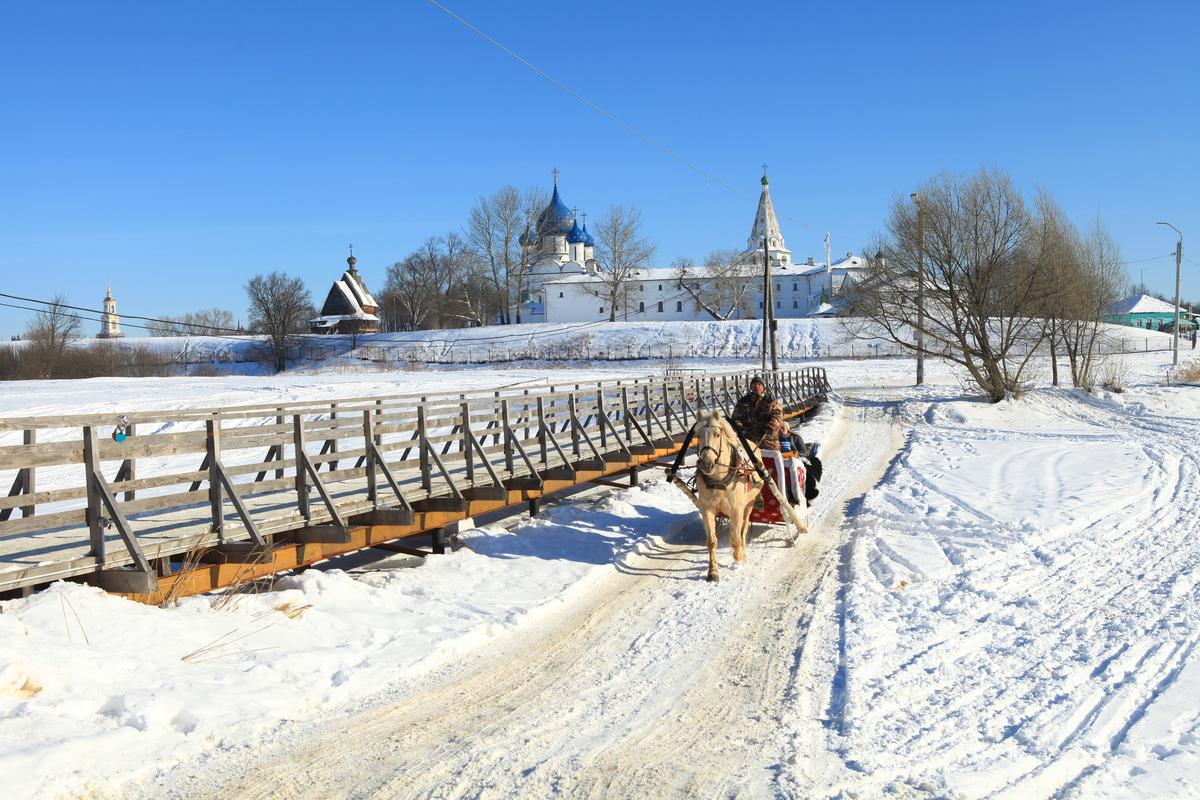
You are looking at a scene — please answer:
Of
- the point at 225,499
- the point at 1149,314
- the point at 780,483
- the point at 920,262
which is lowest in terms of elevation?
the point at 780,483

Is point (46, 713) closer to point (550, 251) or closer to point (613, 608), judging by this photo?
point (613, 608)

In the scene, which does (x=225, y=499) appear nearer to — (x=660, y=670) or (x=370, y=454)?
(x=370, y=454)

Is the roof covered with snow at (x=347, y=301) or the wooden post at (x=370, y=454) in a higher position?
the roof covered with snow at (x=347, y=301)

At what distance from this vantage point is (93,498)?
6.88m

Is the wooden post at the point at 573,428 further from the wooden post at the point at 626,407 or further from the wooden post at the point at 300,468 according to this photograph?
the wooden post at the point at 300,468

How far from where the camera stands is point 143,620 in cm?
671

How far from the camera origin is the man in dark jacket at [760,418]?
1159cm

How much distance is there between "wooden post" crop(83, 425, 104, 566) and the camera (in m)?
6.79

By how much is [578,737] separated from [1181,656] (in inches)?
176

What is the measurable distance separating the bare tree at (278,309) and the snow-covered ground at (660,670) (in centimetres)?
8100

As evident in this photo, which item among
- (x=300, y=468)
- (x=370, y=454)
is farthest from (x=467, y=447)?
(x=300, y=468)

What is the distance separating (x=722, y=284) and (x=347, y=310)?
45.3 metres

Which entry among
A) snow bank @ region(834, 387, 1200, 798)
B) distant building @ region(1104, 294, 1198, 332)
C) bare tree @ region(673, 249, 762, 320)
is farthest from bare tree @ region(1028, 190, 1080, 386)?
distant building @ region(1104, 294, 1198, 332)

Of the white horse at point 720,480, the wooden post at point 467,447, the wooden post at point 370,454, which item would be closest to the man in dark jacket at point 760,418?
the white horse at point 720,480
